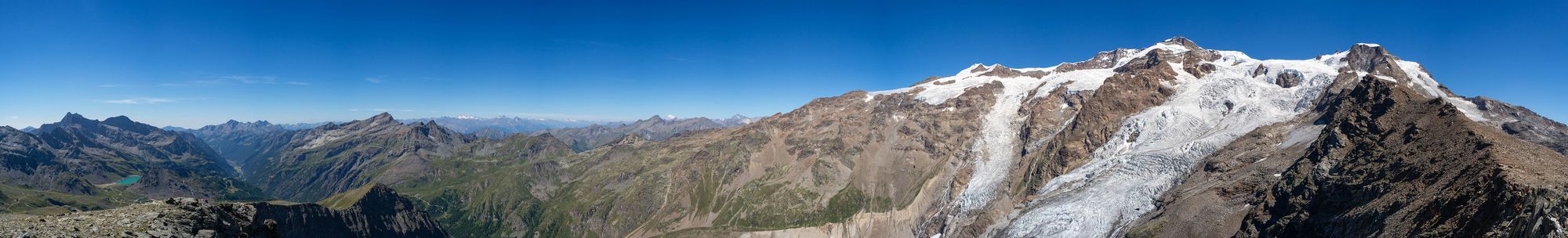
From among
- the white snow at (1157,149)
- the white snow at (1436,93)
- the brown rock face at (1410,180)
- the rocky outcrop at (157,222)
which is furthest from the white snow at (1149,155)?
the rocky outcrop at (157,222)

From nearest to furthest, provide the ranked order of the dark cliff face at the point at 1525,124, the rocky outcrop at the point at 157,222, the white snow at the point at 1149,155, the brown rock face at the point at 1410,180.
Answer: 1. the rocky outcrop at the point at 157,222
2. the brown rock face at the point at 1410,180
3. the dark cliff face at the point at 1525,124
4. the white snow at the point at 1149,155

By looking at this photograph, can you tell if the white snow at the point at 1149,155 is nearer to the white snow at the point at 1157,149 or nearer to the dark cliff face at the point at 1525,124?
→ the white snow at the point at 1157,149

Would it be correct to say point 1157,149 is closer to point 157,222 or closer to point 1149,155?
point 1149,155

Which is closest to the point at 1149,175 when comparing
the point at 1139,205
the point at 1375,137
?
the point at 1139,205

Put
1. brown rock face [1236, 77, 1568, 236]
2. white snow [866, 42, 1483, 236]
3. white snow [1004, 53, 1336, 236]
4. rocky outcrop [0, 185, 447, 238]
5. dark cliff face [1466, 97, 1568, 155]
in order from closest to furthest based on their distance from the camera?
rocky outcrop [0, 185, 447, 238] < brown rock face [1236, 77, 1568, 236] < dark cliff face [1466, 97, 1568, 155] < white snow [866, 42, 1483, 236] < white snow [1004, 53, 1336, 236]

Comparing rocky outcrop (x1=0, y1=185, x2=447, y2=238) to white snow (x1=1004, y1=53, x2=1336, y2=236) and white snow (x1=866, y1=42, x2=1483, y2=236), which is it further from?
white snow (x1=1004, y1=53, x2=1336, y2=236)

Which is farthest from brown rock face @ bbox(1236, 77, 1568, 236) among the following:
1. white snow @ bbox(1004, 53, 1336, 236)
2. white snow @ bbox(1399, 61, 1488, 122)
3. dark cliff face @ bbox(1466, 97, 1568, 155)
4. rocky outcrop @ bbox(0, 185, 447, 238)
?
rocky outcrop @ bbox(0, 185, 447, 238)

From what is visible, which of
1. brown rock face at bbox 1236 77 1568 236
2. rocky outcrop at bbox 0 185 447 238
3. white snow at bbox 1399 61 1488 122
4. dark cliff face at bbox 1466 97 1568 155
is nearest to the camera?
rocky outcrop at bbox 0 185 447 238
